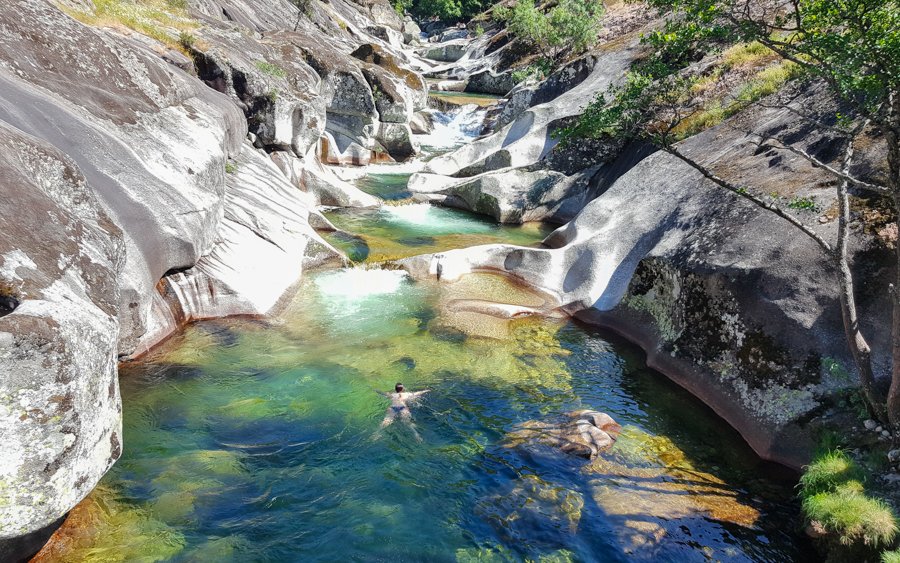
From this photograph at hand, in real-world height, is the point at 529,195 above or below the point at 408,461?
above

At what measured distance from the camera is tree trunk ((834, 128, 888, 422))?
930 centimetres

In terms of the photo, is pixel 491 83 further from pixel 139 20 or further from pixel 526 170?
pixel 139 20

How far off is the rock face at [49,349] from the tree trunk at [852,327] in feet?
39.5

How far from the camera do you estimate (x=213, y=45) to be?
21828mm

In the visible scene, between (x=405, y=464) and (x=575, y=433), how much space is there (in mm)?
3540

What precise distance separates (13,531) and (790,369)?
42.2 feet

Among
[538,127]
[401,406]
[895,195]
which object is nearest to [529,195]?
[538,127]

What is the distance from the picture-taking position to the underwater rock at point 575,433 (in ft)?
34.6

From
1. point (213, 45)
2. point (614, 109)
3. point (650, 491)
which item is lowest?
point (650, 491)

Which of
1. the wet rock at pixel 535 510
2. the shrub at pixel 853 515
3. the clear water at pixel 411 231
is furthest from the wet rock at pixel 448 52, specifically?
the shrub at pixel 853 515

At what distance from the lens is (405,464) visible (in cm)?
1011

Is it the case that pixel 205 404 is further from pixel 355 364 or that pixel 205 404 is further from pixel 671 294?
pixel 671 294

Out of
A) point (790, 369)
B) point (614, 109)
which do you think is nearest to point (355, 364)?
point (614, 109)

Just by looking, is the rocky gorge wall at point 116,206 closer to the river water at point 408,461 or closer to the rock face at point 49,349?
the rock face at point 49,349
